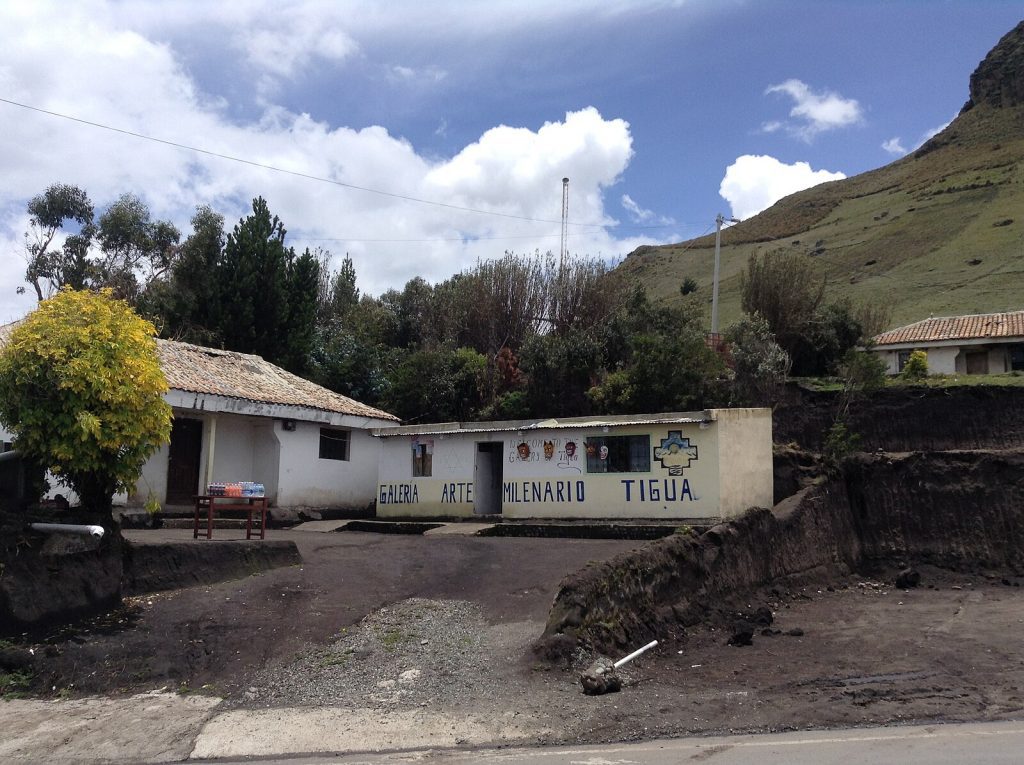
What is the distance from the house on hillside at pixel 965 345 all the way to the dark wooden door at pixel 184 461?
94.1 feet

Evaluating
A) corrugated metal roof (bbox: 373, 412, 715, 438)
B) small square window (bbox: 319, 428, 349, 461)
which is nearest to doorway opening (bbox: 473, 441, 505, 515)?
corrugated metal roof (bbox: 373, 412, 715, 438)

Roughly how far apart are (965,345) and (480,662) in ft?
108

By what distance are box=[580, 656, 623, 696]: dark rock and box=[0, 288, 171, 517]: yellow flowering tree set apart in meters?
6.18

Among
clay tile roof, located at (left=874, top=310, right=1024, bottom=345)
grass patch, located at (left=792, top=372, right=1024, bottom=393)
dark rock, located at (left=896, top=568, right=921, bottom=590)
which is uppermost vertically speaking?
clay tile roof, located at (left=874, top=310, right=1024, bottom=345)

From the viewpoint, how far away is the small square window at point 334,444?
24.2 meters

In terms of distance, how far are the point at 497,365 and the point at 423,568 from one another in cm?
1882

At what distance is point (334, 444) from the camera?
2462cm

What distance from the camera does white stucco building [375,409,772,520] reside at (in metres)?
19.0

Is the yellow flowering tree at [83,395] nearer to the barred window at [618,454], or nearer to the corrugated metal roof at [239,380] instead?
the corrugated metal roof at [239,380]

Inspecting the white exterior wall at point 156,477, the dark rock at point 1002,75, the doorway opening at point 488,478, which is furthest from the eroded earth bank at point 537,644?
the dark rock at point 1002,75

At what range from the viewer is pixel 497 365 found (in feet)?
107

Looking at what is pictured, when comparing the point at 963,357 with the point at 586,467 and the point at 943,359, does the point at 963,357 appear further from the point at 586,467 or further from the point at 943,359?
the point at 586,467

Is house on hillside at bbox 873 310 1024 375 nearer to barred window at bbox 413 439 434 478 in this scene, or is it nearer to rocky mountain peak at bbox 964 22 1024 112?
barred window at bbox 413 439 434 478

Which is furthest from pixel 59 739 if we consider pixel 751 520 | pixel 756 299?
pixel 756 299
